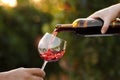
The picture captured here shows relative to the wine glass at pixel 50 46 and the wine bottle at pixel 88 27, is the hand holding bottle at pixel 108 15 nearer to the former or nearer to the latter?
the wine bottle at pixel 88 27

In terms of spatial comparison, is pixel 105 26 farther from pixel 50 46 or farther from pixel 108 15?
pixel 50 46

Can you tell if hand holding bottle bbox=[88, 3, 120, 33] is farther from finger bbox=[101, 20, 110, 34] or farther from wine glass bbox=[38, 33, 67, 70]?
wine glass bbox=[38, 33, 67, 70]

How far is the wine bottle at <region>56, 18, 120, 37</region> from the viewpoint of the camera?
2477 millimetres

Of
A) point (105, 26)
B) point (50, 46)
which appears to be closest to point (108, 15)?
point (105, 26)

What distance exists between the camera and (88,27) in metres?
2.49

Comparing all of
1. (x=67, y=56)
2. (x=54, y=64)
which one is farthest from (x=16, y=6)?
(x=67, y=56)

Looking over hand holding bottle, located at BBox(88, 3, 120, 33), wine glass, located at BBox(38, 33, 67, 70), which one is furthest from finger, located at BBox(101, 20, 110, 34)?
wine glass, located at BBox(38, 33, 67, 70)

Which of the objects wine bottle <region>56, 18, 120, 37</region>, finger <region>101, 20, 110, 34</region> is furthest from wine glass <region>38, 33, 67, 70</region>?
finger <region>101, 20, 110, 34</region>

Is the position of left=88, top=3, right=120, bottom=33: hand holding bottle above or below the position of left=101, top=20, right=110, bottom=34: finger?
above

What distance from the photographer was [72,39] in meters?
4.99

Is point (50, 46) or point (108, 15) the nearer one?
point (50, 46)

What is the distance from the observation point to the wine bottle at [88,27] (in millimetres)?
2477

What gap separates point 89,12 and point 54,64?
3.52 metres

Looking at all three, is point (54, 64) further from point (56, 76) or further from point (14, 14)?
point (14, 14)
